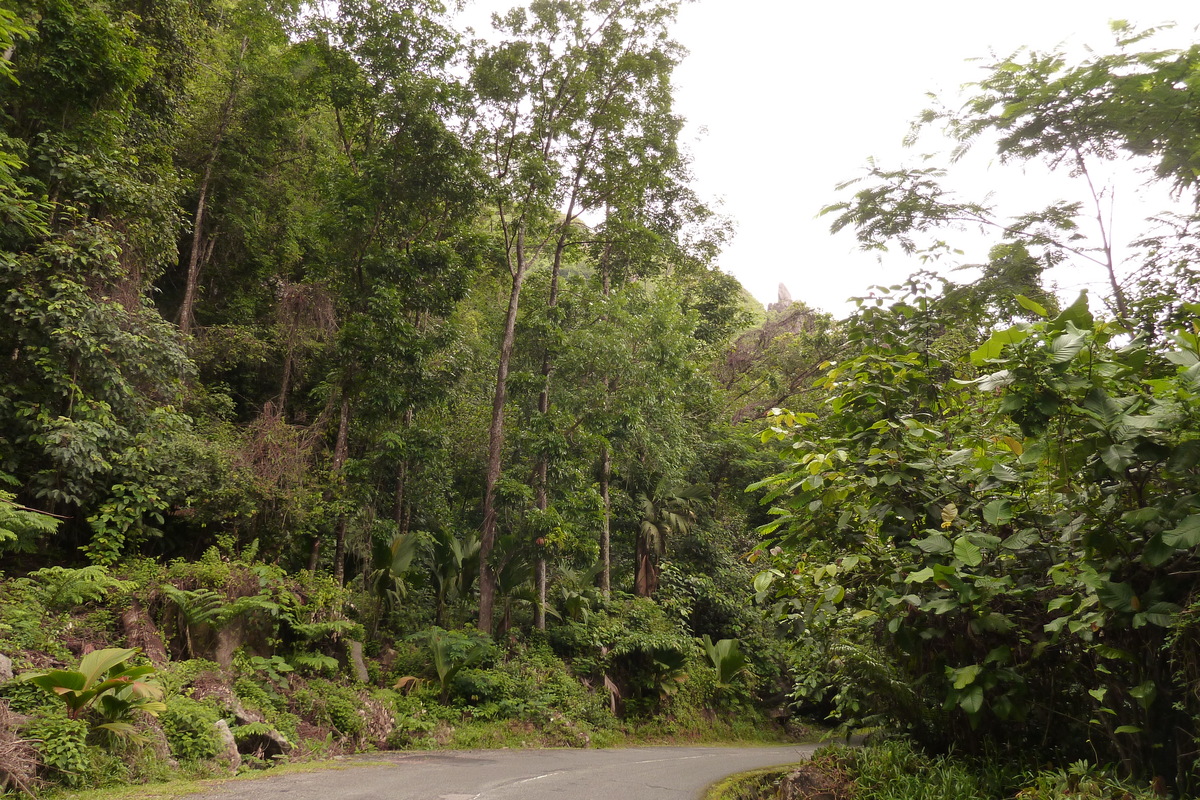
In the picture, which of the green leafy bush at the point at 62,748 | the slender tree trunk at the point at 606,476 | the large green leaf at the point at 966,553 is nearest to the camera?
the large green leaf at the point at 966,553

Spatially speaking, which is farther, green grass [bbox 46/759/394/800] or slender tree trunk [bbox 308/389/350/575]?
slender tree trunk [bbox 308/389/350/575]

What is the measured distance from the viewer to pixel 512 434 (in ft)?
55.4

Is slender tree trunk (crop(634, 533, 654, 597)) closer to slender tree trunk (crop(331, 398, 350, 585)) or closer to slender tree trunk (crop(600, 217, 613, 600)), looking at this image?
slender tree trunk (crop(600, 217, 613, 600))

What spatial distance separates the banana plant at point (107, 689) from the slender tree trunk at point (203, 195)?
10.9 m

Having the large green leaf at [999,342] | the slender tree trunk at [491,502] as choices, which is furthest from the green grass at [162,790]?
the large green leaf at [999,342]

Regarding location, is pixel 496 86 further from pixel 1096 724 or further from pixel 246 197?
pixel 1096 724

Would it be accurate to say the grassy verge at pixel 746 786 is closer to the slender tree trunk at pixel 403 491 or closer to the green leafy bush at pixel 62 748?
the green leafy bush at pixel 62 748

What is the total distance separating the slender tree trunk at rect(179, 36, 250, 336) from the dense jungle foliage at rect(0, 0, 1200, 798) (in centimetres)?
22

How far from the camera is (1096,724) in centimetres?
491

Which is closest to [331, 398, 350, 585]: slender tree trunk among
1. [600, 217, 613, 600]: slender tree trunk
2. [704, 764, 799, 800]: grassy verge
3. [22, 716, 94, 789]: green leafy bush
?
[600, 217, 613, 600]: slender tree trunk

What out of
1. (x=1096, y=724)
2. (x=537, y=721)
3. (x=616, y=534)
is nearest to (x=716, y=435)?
(x=616, y=534)

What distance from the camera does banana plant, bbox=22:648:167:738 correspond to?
6.67 meters

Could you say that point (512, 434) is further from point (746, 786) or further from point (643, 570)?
point (746, 786)

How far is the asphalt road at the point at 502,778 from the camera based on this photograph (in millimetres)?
6859
